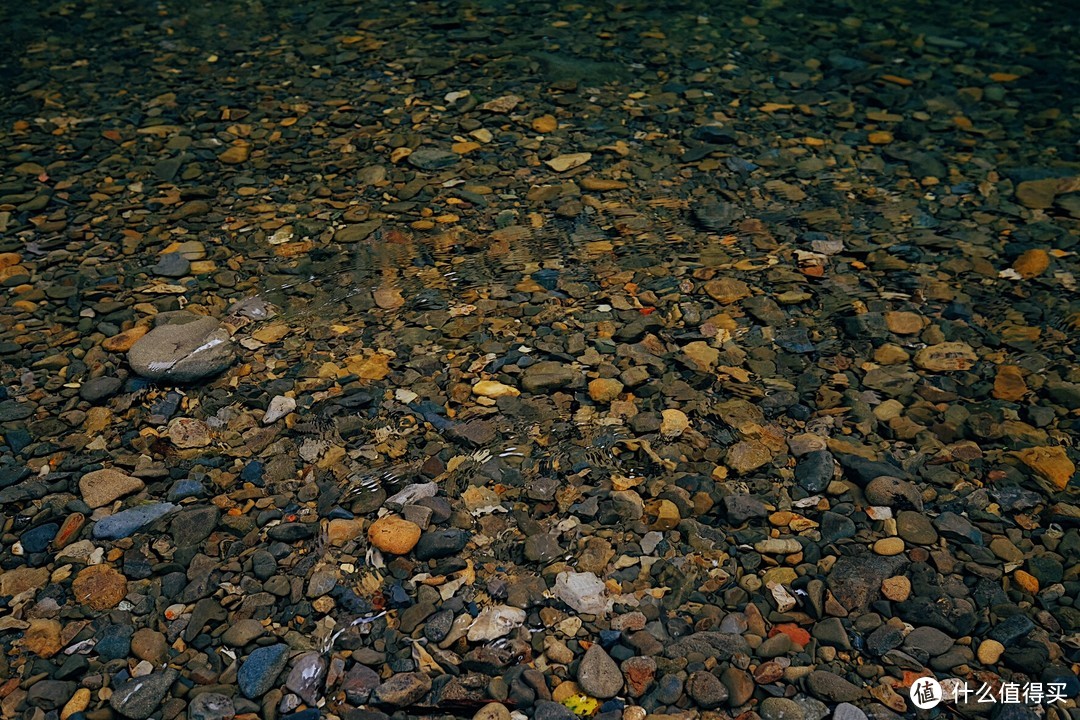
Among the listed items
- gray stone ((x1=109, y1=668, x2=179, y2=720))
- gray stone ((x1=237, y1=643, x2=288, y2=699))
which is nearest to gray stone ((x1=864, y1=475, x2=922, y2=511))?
gray stone ((x1=237, y1=643, x2=288, y2=699))

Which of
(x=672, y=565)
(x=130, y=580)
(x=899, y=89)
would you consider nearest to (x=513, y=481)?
(x=672, y=565)

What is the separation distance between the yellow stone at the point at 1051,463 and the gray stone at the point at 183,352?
2654 mm

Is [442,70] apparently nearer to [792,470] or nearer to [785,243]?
[785,243]

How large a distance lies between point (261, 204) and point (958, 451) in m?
2.93

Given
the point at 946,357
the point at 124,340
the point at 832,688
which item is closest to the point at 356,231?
the point at 124,340

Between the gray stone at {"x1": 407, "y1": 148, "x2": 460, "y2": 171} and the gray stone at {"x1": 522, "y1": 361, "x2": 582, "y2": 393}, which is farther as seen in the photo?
the gray stone at {"x1": 407, "y1": 148, "x2": 460, "y2": 171}

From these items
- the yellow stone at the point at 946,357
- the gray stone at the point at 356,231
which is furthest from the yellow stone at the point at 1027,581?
the gray stone at the point at 356,231

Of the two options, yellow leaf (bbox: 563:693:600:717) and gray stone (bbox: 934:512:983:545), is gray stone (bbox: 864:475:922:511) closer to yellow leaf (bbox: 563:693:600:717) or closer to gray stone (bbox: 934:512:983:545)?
gray stone (bbox: 934:512:983:545)

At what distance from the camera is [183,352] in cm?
321

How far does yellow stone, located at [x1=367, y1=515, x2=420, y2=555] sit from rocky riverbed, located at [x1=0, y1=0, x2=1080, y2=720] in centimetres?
1

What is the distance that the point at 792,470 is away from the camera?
287 cm

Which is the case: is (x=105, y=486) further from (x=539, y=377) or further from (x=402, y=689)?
(x=539, y=377)

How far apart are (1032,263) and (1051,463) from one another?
115cm

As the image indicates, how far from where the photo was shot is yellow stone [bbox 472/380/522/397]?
10.3 ft
